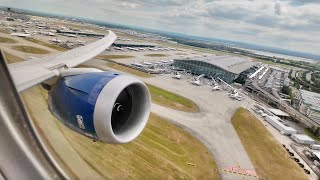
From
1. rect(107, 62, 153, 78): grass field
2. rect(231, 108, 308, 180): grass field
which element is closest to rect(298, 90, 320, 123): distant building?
rect(231, 108, 308, 180): grass field

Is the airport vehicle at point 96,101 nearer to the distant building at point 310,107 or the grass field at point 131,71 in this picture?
the distant building at point 310,107

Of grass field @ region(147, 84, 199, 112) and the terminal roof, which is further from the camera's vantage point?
the terminal roof

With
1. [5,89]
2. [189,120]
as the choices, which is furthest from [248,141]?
[5,89]

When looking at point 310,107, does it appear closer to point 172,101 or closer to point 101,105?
point 172,101

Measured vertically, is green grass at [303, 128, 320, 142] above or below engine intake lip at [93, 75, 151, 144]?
below

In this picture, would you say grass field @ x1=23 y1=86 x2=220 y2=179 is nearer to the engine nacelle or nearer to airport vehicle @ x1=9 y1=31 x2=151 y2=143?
airport vehicle @ x1=9 y1=31 x2=151 y2=143

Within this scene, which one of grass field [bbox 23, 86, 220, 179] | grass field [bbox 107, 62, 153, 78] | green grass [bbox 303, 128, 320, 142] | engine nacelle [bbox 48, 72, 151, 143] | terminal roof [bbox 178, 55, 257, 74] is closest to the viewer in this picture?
engine nacelle [bbox 48, 72, 151, 143]

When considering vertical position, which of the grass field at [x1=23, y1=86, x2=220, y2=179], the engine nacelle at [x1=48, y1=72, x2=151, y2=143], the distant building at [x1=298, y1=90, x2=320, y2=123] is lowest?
the distant building at [x1=298, y1=90, x2=320, y2=123]
